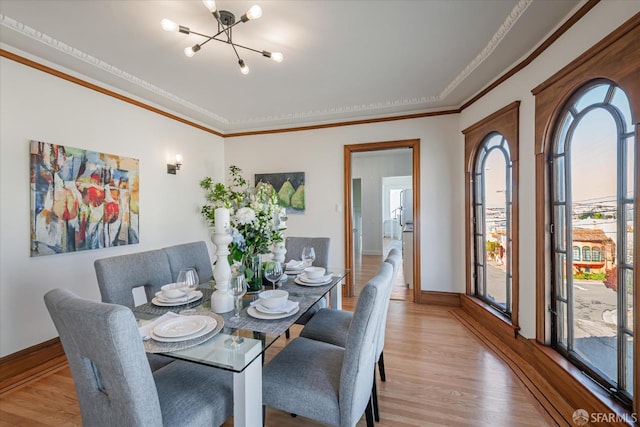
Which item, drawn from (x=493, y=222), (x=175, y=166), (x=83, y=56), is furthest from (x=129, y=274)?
(x=493, y=222)

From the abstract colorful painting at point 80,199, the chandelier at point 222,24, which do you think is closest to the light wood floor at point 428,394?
the abstract colorful painting at point 80,199

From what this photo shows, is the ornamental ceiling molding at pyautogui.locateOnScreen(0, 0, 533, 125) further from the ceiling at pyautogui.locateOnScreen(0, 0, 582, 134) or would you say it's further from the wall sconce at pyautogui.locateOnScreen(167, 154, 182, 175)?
the wall sconce at pyautogui.locateOnScreen(167, 154, 182, 175)

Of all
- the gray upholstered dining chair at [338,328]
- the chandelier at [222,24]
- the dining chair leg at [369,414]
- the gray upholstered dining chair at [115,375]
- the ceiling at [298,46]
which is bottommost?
the dining chair leg at [369,414]

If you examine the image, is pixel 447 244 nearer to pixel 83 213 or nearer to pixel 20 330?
pixel 83 213

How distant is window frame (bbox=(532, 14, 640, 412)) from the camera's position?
1.42m

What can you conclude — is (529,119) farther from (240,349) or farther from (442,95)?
(240,349)

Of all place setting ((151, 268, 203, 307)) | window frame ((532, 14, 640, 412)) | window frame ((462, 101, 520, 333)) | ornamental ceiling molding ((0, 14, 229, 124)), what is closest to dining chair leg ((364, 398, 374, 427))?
place setting ((151, 268, 203, 307))

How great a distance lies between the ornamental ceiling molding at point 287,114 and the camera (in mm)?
1979

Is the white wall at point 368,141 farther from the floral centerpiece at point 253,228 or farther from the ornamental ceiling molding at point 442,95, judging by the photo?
the floral centerpiece at point 253,228

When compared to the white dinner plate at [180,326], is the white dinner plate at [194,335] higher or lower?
lower

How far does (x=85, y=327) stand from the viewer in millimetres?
927

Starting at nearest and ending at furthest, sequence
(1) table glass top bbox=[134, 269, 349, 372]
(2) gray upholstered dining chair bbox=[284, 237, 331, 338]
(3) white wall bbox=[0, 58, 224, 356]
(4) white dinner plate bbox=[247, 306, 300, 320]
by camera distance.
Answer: (1) table glass top bbox=[134, 269, 349, 372], (4) white dinner plate bbox=[247, 306, 300, 320], (3) white wall bbox=[0, 58, 224, 356], (2) gray upholstered dining chair bbox=[284, 237, 331, 338]

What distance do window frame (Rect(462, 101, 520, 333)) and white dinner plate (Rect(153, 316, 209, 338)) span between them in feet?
8.42

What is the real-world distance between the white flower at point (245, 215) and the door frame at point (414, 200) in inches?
99.6
